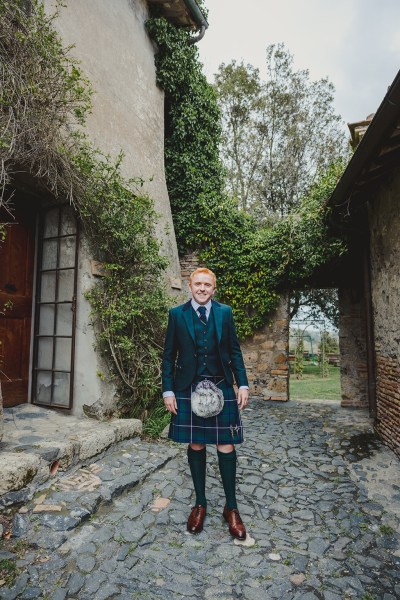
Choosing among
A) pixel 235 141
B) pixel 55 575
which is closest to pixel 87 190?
pixel 55 575

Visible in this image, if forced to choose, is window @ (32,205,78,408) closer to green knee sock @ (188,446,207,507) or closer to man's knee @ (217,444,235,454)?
green knee sock @ (188,446,207,507)

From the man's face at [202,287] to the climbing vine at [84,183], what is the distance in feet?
6.38

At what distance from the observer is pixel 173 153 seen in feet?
25.4

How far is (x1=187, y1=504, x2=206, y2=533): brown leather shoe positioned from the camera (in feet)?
8.70

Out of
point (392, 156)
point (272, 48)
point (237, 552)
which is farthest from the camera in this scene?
point (272, 48)

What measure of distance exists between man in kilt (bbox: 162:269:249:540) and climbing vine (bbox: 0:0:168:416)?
187 cm

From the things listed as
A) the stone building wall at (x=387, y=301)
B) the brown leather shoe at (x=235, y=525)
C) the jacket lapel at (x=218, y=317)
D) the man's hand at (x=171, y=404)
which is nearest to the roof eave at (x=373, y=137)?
the stone building wall at (x=387, y=301)

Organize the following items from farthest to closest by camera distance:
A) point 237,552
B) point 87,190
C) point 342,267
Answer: point 342,267 → point 87,190 → point 237,552

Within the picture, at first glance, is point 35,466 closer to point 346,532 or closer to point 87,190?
point 346,532

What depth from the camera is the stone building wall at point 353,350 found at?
750cm

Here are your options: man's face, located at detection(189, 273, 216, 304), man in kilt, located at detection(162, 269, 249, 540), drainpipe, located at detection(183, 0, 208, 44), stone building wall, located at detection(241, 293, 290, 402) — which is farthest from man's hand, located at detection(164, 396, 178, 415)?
drainpipe, located at detection(183, 0, 208, 44)

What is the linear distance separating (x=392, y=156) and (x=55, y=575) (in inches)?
190

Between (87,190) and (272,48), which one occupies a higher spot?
(272,48)

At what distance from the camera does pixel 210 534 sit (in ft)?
8.68
